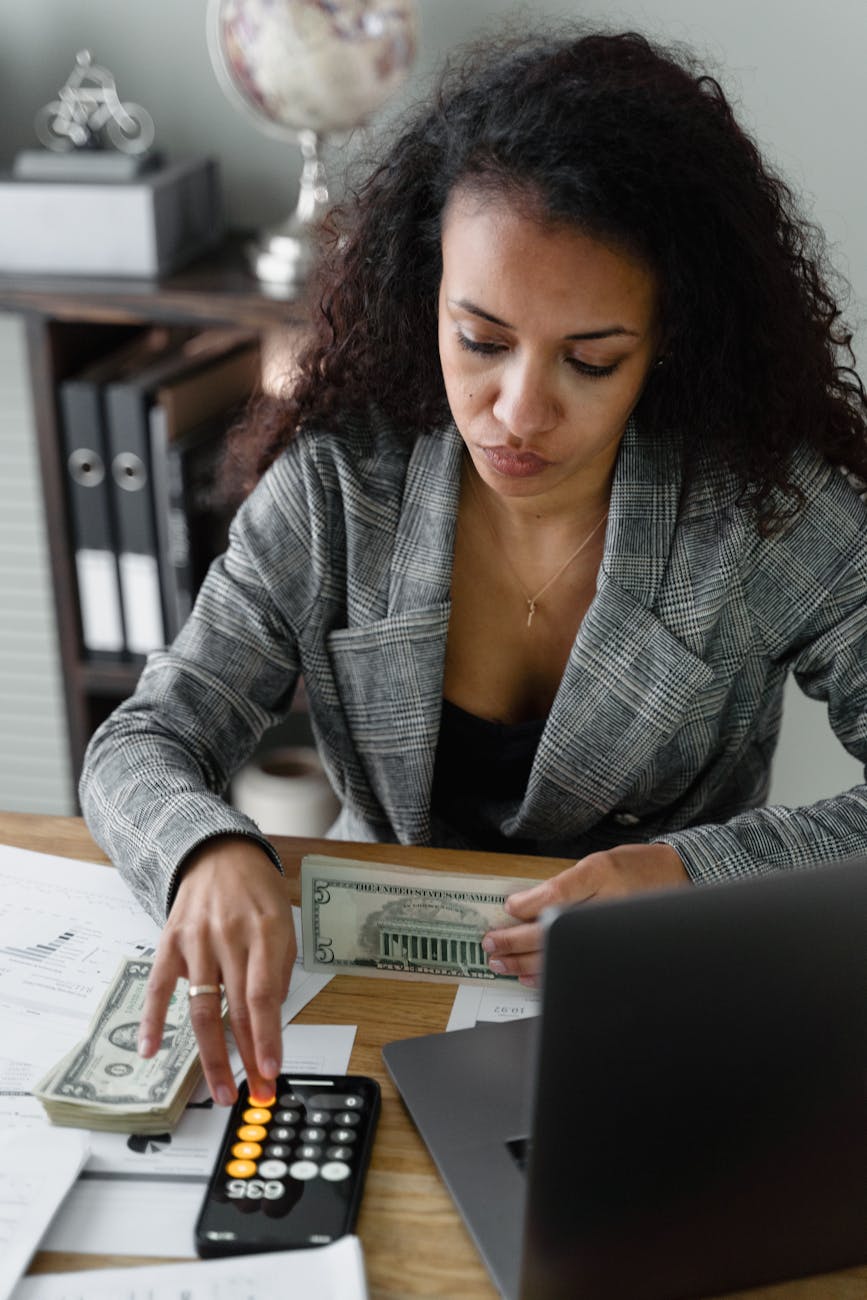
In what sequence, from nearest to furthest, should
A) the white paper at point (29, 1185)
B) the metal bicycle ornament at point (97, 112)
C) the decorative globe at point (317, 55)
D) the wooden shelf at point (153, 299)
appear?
1. the white paper at point (29, 1185)
2. the decorative globe at point (317, 55)
3. the wooden shelf at point (153, 299)
4. the metal bicycle ornament at point (97, 112)

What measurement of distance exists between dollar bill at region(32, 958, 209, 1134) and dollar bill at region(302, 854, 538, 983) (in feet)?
0.41

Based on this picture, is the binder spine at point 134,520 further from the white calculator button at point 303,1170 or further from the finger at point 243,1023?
the white calculator button at point 303,1170

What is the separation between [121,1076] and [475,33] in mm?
1631

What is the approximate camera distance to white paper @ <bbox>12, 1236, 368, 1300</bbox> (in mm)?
707

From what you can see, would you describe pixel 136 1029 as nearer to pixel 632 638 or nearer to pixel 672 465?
pixel 632 638

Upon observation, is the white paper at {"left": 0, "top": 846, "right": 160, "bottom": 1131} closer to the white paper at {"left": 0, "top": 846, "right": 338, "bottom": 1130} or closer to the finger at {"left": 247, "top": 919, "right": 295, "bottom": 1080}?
the white paper at {"left": 0, "top": 846, "right": 338, "bottom": 1130}

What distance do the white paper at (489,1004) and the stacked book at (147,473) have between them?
113cm

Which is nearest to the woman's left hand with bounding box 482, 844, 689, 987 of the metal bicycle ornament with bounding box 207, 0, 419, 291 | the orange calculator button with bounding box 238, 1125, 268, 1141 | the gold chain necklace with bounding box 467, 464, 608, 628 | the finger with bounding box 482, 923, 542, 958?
the finger with bounding box 482, 923, 542, 958

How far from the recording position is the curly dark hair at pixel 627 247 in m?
1.04

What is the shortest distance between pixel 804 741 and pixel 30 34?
1.69m

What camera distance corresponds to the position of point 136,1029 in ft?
2.92

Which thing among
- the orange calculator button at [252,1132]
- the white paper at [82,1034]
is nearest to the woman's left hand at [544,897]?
the white paper at [82,1034]

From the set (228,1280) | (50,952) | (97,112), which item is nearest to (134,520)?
(97,112)

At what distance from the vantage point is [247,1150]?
80cm
